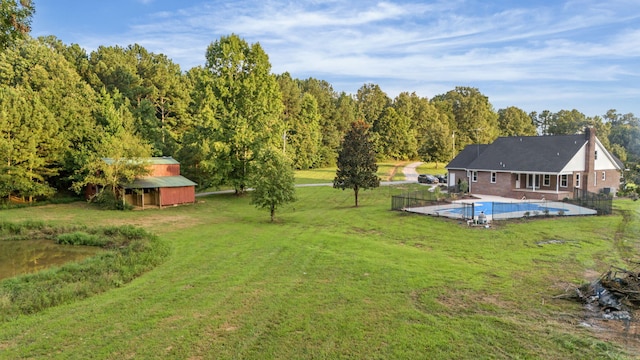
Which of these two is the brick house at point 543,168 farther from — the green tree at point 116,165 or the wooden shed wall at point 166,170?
the green tree at point 116,165

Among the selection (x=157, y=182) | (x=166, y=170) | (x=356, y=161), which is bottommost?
(x=157, y=182)

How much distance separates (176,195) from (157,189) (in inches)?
67.3

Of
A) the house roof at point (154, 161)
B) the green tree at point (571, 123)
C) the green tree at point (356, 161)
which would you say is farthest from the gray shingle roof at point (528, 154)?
the green tree at point (571, 123)

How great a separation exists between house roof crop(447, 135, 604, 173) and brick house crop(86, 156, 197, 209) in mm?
26419

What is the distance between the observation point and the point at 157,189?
116 ft

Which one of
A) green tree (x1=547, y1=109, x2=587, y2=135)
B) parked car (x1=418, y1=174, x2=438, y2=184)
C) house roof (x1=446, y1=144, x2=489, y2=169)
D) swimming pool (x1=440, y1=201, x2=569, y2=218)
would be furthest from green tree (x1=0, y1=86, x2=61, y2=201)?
green tree (x1=547, y1=109, x2=587, y2=135)

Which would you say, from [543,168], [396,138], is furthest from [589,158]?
[396,138]

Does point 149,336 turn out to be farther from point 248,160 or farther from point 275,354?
point 248,160

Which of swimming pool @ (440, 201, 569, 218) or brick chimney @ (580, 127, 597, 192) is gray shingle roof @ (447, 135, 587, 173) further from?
swimming pool @ (440, 201, 569, 218)

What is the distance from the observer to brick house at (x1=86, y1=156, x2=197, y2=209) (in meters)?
34.3

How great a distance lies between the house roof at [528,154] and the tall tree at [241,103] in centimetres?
2029

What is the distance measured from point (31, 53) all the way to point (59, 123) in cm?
1414

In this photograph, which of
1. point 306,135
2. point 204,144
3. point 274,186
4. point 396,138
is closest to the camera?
point 274,186

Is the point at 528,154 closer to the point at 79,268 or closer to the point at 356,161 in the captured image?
the point at 356,161
